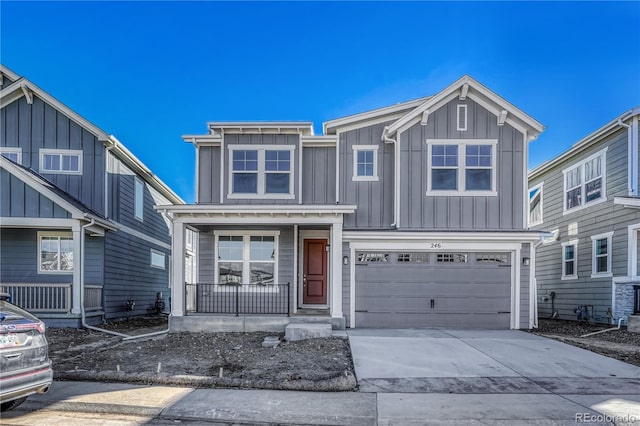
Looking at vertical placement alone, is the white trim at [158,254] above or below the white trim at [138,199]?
→ below

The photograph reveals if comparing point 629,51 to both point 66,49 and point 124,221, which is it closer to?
point 124,221

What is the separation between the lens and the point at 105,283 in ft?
45.9

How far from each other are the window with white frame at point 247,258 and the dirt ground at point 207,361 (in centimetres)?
196

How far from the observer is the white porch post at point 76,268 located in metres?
12.4

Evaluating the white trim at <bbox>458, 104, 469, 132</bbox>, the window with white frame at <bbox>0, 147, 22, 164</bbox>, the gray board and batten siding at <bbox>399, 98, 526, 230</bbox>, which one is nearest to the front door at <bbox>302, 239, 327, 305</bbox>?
the gray board and batten siding at <bbox>399, 98, 526, 230</bbox>

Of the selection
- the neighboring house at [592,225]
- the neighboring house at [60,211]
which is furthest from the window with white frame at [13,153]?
the neighboring house at [592,225]

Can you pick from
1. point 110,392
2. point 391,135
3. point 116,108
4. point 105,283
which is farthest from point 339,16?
point 116,108

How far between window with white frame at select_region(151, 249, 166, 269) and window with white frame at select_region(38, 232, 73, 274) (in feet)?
15.8

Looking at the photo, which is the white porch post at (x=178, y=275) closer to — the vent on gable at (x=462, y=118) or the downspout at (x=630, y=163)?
the vent on gable at (x=462, y=118)

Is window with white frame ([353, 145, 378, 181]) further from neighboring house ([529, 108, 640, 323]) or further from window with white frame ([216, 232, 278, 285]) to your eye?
→ neighboring house ([529, 108, 640, 323])

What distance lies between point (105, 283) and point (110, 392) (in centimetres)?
867

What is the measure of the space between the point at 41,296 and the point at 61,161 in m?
4.26

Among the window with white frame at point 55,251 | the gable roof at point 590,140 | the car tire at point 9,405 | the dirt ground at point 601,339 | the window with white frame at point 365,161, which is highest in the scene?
the gable roof at point 590,140

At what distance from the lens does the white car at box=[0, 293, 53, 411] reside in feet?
15.2
